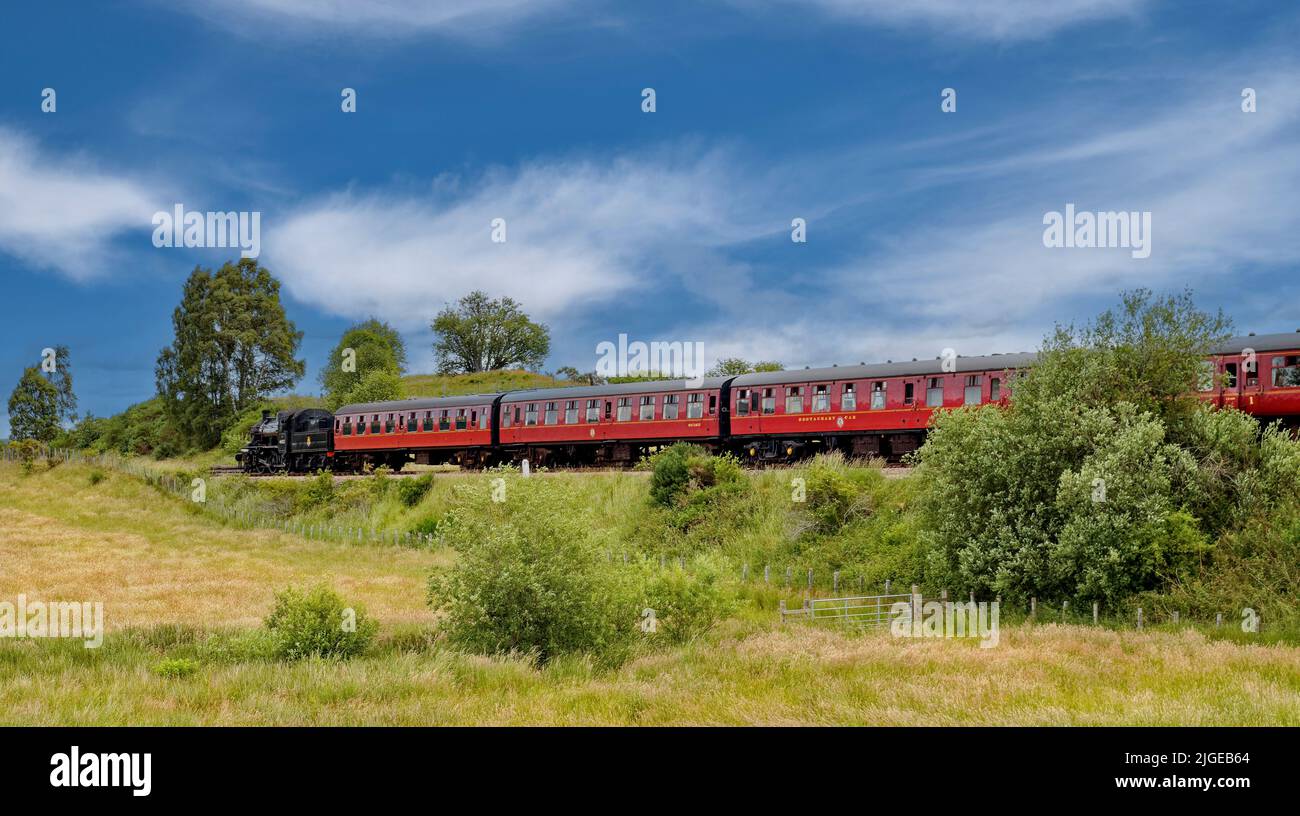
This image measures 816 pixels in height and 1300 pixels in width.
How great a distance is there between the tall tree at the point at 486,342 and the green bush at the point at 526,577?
106m

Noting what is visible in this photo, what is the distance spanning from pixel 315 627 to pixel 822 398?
2200 centimetres

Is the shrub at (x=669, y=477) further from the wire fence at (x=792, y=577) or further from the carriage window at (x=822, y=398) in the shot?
the carriage window at (x=822, y=398)

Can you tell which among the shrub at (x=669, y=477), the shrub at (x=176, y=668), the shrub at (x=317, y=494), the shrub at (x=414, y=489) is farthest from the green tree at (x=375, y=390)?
the shrub at (x=176, y=668)

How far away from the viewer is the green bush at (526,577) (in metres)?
18.6

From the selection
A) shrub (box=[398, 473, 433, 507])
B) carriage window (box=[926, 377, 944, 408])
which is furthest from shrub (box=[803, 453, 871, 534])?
shrub (box=[398, 473, 433, 507])

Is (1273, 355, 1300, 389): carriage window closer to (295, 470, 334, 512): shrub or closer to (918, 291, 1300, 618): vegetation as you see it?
(918, 291, 1300, 618): vegetation

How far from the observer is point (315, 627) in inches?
749

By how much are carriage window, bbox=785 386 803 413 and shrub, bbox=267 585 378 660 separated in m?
Result: 21.1

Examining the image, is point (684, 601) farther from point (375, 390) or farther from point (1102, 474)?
point (375, 390)

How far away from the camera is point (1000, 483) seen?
27.1 meters

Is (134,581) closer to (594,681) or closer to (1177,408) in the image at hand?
(594,681)
